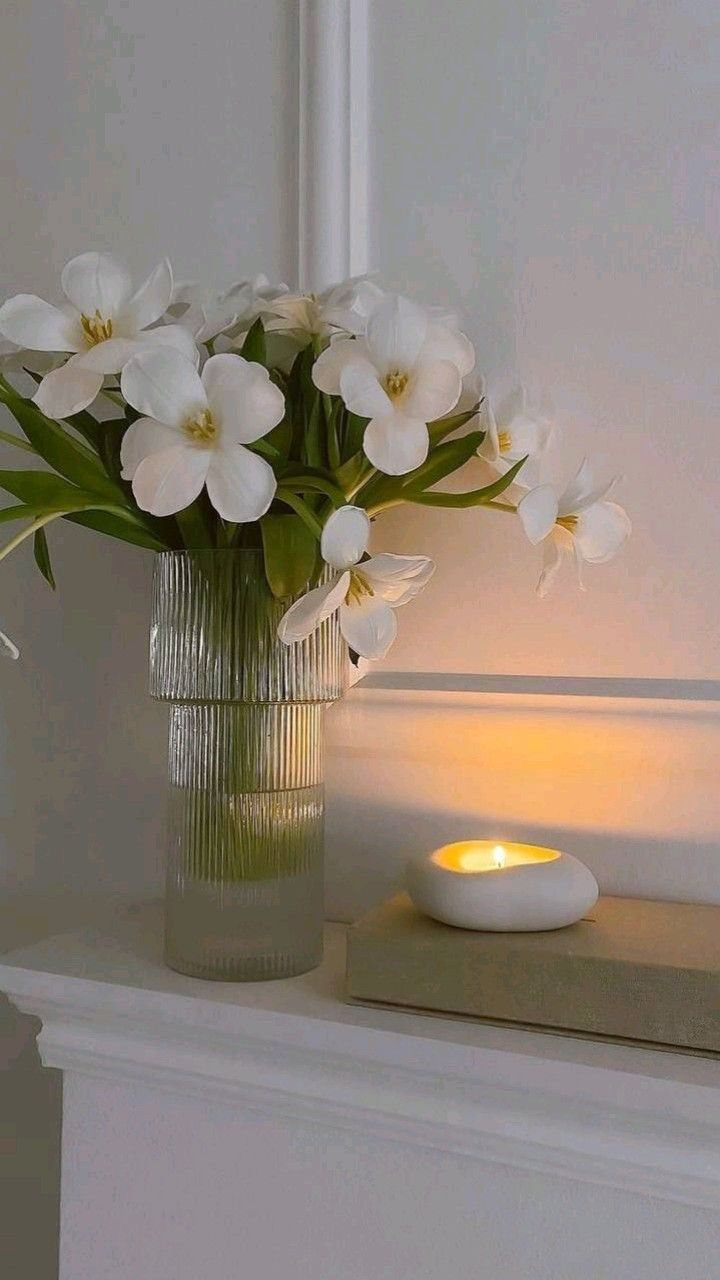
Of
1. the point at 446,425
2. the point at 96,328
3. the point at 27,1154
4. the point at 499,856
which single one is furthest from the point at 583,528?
the point at 27,1154

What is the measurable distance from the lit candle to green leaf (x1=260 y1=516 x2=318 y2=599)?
0.19 metres

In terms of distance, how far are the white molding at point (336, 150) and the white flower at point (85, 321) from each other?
0.76 feet

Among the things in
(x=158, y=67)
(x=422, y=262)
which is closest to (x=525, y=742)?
(x=422, y=262)

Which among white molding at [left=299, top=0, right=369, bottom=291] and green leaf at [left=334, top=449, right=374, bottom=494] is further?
white molding at [left=299, top=0, right=369, bottom=291]

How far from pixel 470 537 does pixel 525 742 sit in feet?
0.51

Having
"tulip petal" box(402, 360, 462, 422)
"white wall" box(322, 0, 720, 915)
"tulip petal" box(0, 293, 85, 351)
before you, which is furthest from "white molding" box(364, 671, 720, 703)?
"tulip petal" box(0, 293, 85, 351)

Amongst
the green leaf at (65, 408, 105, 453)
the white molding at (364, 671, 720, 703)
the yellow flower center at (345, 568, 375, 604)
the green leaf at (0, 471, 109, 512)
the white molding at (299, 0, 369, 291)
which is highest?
the white molding at (299, 0, 369, 291)

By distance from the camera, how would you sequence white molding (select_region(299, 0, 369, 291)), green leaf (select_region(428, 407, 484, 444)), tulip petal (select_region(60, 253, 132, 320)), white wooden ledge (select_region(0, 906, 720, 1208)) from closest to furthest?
white wooden ledge (select_region(0, 906, 720, 1208)) < tulip petal (select_region(60, 253, 132, 320)) < green leaf (select_region(428, 407, 484, 444)) < white molding (select_region(299, 0, 369, 291))

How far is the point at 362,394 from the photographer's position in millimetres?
623

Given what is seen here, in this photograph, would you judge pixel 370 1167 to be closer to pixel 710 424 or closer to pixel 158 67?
pixel 710 424

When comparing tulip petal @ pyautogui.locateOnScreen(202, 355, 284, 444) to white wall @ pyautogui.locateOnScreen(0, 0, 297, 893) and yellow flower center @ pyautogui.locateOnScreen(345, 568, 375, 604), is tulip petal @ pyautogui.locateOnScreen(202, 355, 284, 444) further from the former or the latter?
white wall @ pyautogui.locateOnScreen(0, 0, 297, 893)

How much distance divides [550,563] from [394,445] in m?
0.16

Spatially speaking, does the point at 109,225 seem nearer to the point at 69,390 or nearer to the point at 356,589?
the point at 69,390

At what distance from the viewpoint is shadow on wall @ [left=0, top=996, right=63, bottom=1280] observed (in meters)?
0.96
